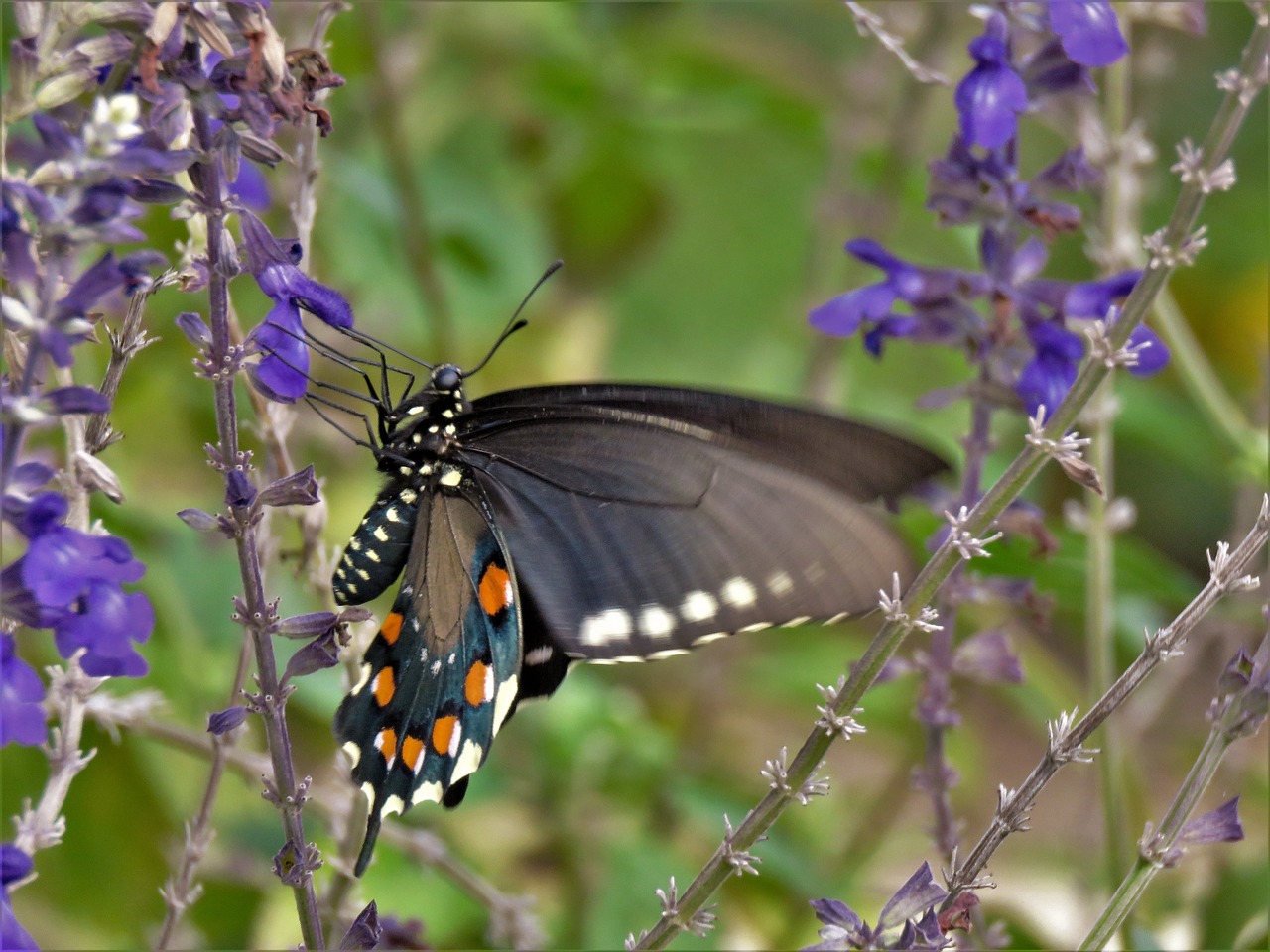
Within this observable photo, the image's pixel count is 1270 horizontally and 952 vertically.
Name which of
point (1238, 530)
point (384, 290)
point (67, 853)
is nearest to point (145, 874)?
point (67, 853)

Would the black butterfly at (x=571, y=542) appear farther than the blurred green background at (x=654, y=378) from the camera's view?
No

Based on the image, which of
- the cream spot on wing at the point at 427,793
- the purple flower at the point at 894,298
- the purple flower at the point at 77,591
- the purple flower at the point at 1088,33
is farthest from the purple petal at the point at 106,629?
the purple flower at the point at 1088,33

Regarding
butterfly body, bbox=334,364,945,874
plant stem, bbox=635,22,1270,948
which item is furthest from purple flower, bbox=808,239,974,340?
plant stem, bbox=635,22,1270,948

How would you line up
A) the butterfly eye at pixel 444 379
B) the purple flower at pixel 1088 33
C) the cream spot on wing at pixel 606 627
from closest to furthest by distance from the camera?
the purple flower at pixel 1088 33
the cream spot on wing at pixel 606 627
the butterfly eye at pixel 444 379

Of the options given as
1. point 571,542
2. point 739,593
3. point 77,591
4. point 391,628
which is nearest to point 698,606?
point 739,593

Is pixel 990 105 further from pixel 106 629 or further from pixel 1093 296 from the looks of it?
pixel 106 629

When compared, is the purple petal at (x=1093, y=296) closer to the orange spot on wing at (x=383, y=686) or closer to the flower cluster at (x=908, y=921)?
the flower cluster at (x=908, y=921)

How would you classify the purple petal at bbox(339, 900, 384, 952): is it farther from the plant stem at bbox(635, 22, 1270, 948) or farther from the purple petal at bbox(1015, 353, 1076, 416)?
the purple petal at bbox(1015, 353, 1076, 416)
